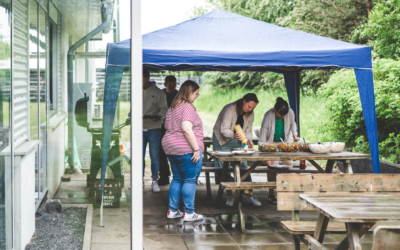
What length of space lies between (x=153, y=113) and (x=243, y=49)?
6.51 ft

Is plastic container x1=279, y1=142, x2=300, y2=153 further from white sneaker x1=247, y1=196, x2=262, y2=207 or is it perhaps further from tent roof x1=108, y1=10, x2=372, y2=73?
tent roof x1=108, y1=10, x2=372, y2=73

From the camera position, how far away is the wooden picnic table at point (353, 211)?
112 inches

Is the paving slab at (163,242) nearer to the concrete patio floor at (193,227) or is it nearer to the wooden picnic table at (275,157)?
the concrete patio floor at (193,227)

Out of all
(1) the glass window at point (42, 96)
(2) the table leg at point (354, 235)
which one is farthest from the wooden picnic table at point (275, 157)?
(2) the table leg at point (354, 235)

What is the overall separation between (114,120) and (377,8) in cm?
846

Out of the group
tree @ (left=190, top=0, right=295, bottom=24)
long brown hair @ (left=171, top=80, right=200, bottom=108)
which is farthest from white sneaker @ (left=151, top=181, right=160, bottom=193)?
tree @ (left=190, top=0, right=295, bottom=24)

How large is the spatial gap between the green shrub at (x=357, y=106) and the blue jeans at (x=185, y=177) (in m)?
3.87

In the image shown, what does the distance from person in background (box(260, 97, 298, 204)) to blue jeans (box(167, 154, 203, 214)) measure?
152 cm

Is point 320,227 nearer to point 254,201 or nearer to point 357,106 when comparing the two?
point 254,201

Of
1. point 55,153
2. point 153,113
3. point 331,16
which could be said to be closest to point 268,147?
point 153,113

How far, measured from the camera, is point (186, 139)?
5016 millimetres

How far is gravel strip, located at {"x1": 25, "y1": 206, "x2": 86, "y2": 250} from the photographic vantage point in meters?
3.73

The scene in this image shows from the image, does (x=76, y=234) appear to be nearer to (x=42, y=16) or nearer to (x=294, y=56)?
(x=42, y=16)

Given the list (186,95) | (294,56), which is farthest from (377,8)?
(186,95)
